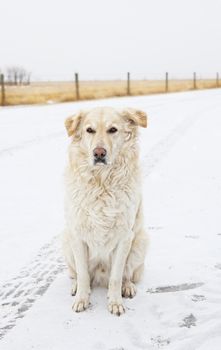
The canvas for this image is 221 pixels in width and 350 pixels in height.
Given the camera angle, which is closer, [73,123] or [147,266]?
[73,123]

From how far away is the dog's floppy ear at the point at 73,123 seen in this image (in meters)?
3.50

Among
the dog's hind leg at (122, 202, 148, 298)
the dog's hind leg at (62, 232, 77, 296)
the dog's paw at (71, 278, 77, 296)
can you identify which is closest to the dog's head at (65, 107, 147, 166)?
the dog's hind leg at (122, 202, 148, 298)

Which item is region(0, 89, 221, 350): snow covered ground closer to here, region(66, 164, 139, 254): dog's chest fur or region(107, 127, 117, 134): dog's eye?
region(66, 164, 139, 254): dog's chest fur

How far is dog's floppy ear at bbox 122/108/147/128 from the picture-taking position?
11.7ft

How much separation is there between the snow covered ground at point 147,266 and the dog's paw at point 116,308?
5cm

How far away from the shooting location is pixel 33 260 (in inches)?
166

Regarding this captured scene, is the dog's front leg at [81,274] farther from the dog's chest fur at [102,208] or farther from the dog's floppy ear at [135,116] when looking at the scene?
the dog's floppy ear at [135,116]

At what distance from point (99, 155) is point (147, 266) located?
134 centimetres

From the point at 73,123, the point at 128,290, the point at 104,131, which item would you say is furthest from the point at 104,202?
the point at 128,290

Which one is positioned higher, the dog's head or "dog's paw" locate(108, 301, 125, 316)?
the dog's head

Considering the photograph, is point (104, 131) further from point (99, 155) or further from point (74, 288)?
point (74, 288)

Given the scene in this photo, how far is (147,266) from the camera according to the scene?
4148mm

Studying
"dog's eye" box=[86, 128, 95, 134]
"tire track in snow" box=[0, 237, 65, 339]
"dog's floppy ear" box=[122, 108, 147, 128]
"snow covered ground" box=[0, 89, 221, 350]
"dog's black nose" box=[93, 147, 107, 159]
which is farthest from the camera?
"dog's floppy ear" box=[122, 108, 147, 128]

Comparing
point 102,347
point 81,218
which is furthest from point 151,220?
point 102,347
